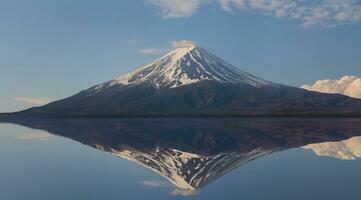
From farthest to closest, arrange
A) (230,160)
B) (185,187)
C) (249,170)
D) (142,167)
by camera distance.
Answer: (230,160), (142,167), (249,170), (185,187)

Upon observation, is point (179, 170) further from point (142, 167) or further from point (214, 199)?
point (214, 199)

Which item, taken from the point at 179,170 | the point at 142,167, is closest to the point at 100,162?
the point at 142,167

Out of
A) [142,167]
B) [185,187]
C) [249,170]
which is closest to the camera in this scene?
[185,187]

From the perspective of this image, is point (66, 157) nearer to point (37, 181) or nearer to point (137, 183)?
point (37, 181)

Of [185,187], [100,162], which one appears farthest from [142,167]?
[185,187]

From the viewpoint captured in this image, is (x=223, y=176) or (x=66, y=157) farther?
(x=66, y=157)

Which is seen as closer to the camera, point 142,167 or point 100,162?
point 142,167
